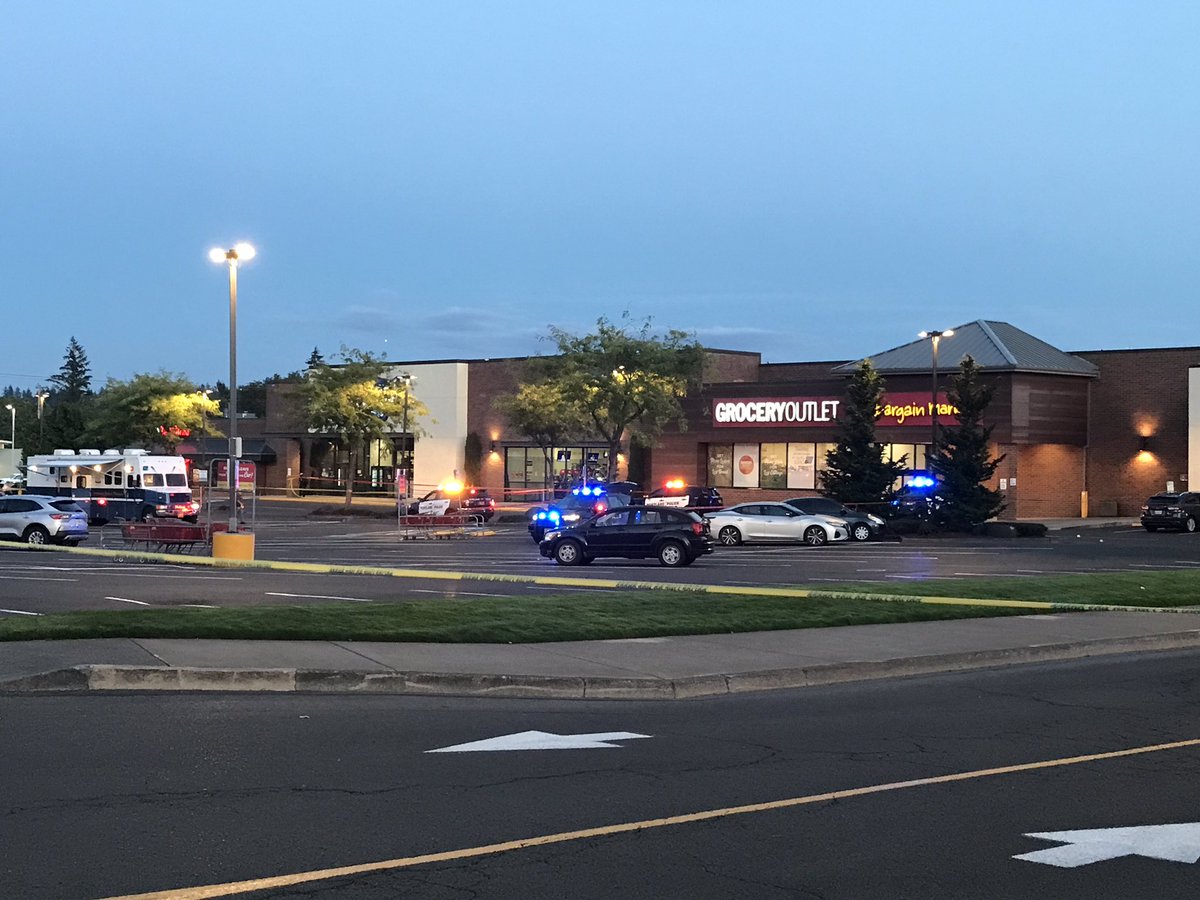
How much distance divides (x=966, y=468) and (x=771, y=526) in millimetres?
10936

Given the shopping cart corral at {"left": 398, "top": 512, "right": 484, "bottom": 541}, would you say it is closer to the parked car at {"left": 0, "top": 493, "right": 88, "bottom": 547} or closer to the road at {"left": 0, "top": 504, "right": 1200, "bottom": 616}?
the road at {"left": 0, "top": 504, "right": 1200, "bottom": 616}

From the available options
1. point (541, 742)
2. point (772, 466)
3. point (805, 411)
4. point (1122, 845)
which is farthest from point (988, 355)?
point (1122, 845)

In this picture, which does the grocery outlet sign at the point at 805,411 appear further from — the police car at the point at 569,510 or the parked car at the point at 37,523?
the parked car at the point at 37,523

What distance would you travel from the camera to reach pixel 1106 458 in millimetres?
62906

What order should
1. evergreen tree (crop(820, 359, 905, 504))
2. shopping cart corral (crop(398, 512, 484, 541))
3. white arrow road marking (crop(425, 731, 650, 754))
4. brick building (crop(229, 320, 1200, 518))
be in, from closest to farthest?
1. white arrow road marking (crop(425, 731, 650, 754))
2. shopping cart corral (crop(398, 512, 484, 541))
3. evergreen tree (crop(820, 359, 905, 504))
4. brick building (crop(229, 320, 1200, 518))

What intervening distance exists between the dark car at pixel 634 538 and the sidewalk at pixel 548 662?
14.9 m

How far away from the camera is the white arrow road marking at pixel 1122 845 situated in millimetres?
6867

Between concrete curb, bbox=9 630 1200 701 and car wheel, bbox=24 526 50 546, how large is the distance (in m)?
30.8

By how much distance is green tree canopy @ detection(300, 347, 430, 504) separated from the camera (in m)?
73.7

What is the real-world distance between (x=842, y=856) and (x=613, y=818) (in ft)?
4.39

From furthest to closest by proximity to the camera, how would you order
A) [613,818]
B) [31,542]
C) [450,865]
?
1. [31,542]
2. [613,818]
3. [450,865]

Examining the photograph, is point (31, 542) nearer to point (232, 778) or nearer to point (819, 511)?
point (819, 511)

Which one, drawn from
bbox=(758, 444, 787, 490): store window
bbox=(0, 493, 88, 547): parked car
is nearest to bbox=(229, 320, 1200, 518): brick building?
bbox=(758, 444, 787, 490): store window

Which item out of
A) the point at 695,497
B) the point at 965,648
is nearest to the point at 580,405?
the point at 695,497
